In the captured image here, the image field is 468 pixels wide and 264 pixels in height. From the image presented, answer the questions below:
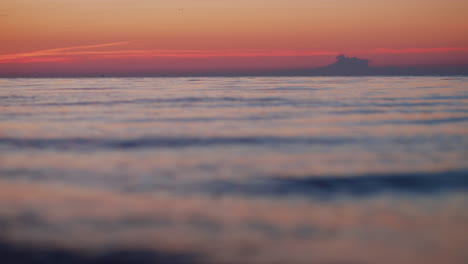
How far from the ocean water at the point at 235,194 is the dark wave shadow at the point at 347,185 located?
17 mm

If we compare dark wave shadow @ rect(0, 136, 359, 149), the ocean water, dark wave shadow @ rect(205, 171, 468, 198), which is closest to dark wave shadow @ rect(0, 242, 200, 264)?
the ocean water

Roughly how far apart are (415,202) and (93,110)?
551 inches

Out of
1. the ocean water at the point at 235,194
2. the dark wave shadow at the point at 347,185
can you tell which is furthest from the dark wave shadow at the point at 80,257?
the dark wave shadow at the point at 347,185

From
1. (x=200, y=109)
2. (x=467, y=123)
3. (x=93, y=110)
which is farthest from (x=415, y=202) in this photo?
(x=93, y=110)

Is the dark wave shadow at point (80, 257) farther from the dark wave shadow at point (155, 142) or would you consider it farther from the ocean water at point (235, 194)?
the dark wave shadow at point (155, 142)

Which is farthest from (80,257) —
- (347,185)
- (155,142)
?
(155,142)

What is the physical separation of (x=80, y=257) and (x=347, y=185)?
3756mm

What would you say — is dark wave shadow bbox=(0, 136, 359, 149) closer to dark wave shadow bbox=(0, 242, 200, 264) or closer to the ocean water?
the ocean water

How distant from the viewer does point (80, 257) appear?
175 inches

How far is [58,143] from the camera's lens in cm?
1095

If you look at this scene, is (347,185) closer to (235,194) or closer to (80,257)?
(235,194)

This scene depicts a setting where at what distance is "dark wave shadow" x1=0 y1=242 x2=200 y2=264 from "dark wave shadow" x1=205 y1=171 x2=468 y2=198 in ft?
7.37

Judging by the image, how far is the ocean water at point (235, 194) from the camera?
185 inches

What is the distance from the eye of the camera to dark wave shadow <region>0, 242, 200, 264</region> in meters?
4.36
